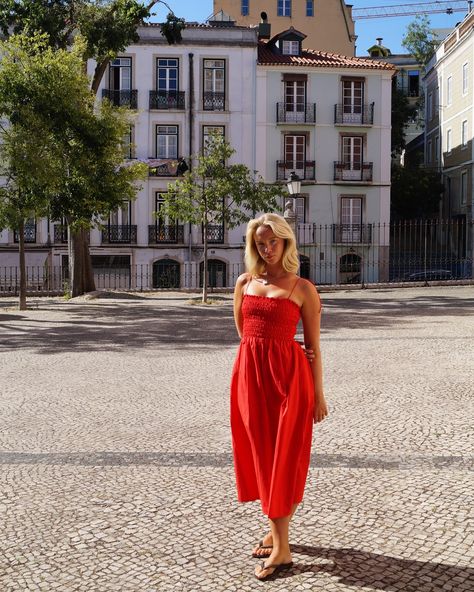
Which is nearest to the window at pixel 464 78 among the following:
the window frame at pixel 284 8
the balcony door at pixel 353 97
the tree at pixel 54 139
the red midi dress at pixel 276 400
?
the balcony door at pixel 353 97

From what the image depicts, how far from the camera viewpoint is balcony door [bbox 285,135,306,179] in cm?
3572

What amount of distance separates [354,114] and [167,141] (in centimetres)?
883

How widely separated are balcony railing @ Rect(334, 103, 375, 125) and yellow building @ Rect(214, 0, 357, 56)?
37.7ft

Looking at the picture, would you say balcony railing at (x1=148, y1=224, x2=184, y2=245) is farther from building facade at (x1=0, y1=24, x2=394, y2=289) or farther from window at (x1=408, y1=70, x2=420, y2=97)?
window at (x1=408, y1=70, x2=420, y2=97)

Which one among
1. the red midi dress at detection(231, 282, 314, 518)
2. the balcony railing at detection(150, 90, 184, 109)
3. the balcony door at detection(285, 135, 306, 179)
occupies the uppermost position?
the balcony railing at detection(150, 90, 184, 109)

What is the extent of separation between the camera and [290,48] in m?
36.9

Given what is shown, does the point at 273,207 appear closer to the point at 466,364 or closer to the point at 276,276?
the point at 466,364

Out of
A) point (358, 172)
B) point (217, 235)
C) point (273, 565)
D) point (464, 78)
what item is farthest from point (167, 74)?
point (273, 565)

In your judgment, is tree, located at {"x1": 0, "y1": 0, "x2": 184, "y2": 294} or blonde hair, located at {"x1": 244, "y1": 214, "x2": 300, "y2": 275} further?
tree, located at {"x1": 0, "y1": 0, "x2": 184, "y2": 294}

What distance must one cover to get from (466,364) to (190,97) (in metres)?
27.5

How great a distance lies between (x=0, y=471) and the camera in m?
5.32

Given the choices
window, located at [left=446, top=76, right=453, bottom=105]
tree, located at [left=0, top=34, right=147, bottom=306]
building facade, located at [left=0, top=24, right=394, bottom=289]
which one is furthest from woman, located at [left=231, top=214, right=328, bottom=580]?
window, located at [left=446, top=76, right=453, bottom=105]

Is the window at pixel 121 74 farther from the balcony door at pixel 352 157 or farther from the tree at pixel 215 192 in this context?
the tree at pixel 215 192

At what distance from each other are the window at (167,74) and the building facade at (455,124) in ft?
47.0
